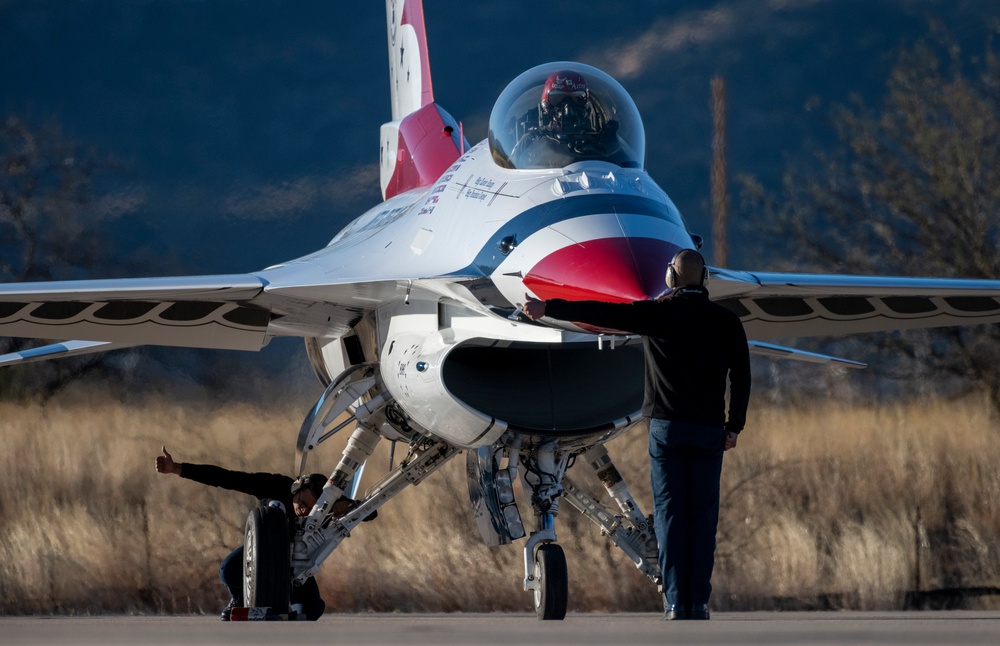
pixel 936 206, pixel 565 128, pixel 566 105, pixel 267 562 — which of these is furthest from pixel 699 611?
pixel 936 206

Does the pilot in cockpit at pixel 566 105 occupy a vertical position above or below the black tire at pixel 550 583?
above

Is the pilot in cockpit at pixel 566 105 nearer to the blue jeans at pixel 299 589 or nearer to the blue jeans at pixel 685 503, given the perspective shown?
the blue jeans at pixel 685 503

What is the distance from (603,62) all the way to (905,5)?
15201 millimetres

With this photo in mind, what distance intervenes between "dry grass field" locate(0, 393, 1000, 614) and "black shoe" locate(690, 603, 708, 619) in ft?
24.3

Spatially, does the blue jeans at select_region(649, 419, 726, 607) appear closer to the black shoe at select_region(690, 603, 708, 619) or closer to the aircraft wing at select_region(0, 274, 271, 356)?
the black shoe at select_region(690, 603, 708, 619)

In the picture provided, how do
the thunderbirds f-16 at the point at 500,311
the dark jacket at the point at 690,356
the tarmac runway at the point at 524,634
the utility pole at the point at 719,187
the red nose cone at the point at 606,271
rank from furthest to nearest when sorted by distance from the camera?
1. the utility pole at the point at 719,187
2. the thunderbirds f-16 at the point at 500,311
3. the red nose cone at the point at 606,271
4. the dark jacket at the point at 690,356
5. the tarmac runway at the point at 524,634

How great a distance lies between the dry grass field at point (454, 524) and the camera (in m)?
13.7

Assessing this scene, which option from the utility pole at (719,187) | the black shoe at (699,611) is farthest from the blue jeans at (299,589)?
the utility pole at (719,187)

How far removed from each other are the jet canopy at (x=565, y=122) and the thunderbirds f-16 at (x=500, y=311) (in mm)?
11

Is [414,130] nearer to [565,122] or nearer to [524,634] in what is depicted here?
[565,122]

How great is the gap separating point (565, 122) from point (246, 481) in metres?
3.36

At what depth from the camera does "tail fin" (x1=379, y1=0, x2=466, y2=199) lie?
463 inches

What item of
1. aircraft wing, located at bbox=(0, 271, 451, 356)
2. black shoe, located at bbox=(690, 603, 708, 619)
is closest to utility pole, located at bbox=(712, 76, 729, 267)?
aircraft wing, located at bbox=(0, 271, 451, 356)

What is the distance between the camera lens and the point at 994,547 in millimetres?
13789
